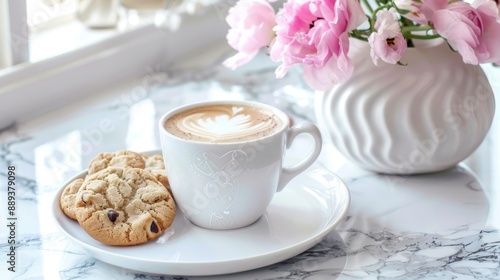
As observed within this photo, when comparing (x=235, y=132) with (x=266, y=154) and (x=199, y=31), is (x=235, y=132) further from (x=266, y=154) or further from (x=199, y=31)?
(x=199, y=31)

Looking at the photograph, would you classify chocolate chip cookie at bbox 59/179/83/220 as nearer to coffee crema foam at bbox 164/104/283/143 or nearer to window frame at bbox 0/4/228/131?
coffee crema foam at bbox 164/104/283/143

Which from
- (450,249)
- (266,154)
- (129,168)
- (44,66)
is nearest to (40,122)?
(44,66)

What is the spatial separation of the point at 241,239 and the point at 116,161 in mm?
190

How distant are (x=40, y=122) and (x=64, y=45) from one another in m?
0.20

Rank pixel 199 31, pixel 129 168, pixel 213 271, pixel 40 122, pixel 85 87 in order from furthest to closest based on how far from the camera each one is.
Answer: pixel 199 31 < pixel 85 87 < pixel 40 122 < pixel 129 168 < pixel 213 271

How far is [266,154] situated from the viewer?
0.87 metres

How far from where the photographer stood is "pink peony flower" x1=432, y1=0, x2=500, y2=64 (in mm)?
916

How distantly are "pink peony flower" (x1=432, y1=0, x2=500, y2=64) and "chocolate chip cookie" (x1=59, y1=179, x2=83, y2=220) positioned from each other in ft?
1.51

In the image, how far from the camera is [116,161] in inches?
38.0

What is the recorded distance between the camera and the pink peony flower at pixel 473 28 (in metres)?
0.92

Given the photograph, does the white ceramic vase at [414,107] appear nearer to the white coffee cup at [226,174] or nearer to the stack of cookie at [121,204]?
the white coffee cup at [226,174]

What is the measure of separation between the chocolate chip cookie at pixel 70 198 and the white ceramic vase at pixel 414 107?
0.35 meters

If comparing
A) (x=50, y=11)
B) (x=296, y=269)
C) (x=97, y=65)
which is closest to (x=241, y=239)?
(x=296, y=269)

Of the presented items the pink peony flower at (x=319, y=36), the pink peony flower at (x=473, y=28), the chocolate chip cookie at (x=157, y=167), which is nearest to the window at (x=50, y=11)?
the chocolate chip cookie at (x=157, y=167)
